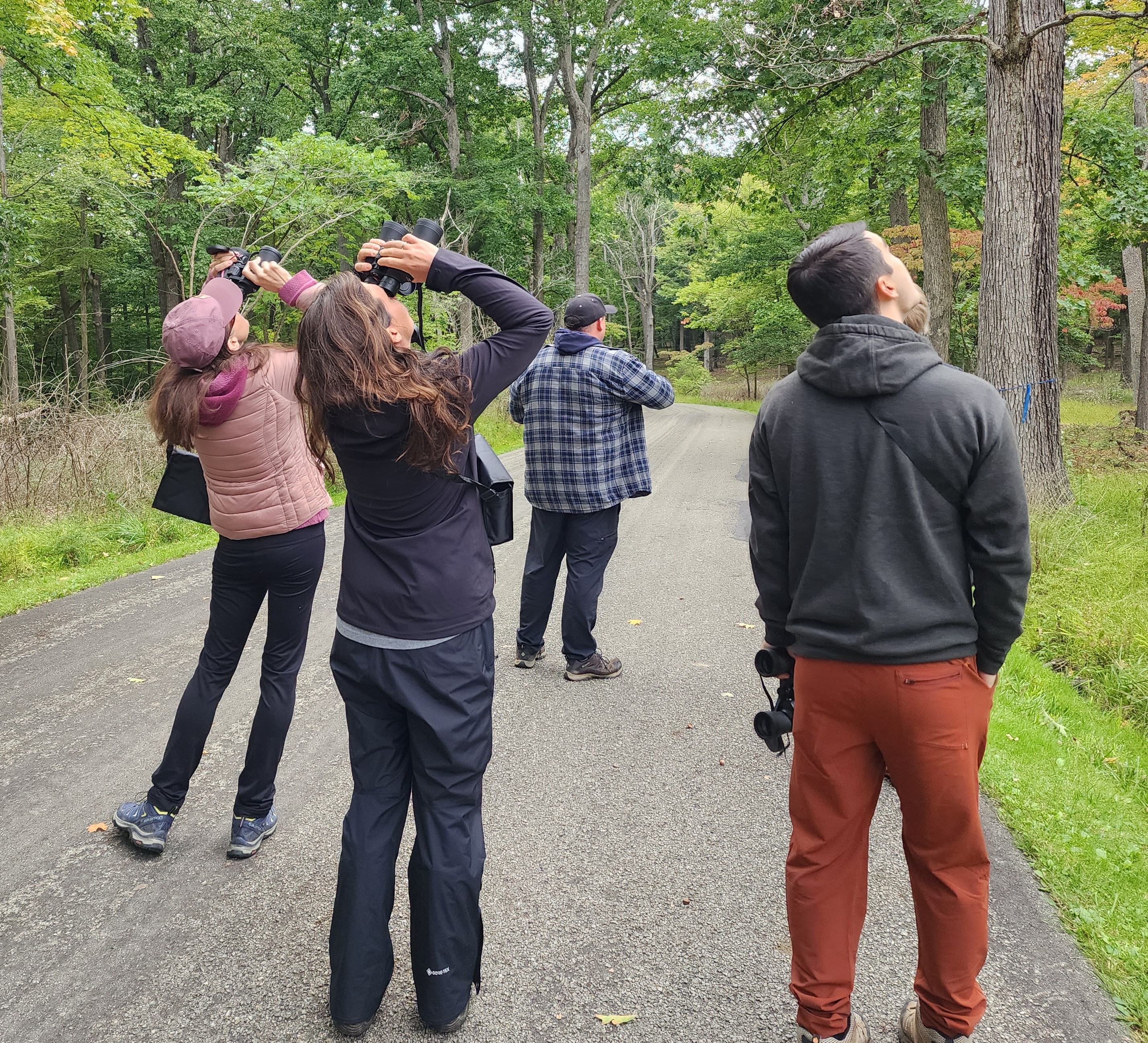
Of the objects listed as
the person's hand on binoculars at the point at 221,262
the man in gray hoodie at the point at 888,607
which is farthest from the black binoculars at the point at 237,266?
the man in gray hoodie at the point at 888,607

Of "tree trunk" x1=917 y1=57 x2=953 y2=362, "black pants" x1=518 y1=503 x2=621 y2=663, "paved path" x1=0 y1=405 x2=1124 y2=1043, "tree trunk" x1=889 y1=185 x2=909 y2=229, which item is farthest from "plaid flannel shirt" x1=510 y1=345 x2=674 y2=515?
"tree trunk" x1=889 y1=185 x2=909 y2=229

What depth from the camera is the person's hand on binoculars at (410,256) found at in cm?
223

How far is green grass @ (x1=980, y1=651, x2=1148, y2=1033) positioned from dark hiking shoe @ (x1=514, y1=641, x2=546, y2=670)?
2.61 m

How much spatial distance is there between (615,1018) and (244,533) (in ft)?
6.91

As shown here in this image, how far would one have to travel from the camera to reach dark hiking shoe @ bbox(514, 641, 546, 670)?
5.29 meters

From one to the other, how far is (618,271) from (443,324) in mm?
34158

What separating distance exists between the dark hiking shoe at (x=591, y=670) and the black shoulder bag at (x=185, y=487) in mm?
2475

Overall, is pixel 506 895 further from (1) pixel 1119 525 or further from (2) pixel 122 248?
(2) pixel 122 248

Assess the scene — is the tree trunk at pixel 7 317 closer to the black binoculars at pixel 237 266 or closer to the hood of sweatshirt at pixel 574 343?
the hood of sweatshirt at pixel 574 343

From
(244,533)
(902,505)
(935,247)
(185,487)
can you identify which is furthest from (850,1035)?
(935,247)

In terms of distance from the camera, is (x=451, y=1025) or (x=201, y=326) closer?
(x=451, y=1025)

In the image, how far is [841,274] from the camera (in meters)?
2.10

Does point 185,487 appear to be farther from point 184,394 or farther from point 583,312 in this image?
point 583,312

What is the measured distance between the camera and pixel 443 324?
21016 millimetres
